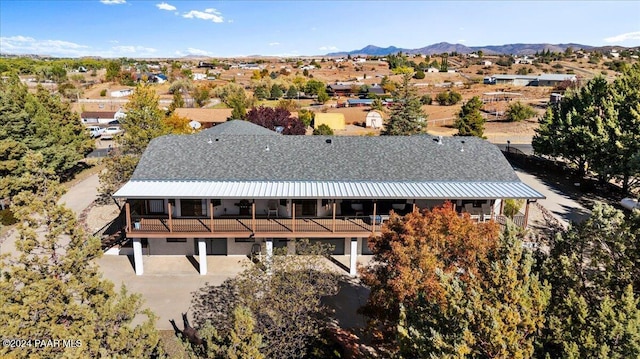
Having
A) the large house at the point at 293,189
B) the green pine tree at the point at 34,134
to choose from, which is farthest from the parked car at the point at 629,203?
the green pine tree at the point at 34,134

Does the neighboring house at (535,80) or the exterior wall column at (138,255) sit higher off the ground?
the neighboring house at (535,80)

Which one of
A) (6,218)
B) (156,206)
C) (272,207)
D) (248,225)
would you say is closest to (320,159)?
(272,207)

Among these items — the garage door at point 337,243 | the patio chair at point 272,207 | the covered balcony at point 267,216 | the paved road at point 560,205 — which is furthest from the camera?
the paved road at point 560,205

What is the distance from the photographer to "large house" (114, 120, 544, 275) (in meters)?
24.5

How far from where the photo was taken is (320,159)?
94.2 feet

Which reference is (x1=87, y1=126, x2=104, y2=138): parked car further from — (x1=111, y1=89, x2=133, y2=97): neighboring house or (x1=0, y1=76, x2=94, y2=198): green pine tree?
(x1=111, y1=89, x2=133, y2=97): neighboring house

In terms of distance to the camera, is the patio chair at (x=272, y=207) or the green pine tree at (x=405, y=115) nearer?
the patio chair at (x=272, y=207)

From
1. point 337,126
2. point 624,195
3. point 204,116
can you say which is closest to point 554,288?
point 624,195

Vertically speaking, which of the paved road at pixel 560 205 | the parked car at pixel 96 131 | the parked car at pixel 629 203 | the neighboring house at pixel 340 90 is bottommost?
the paved road at pixel 560 205

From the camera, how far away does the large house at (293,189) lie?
2453 centimetres

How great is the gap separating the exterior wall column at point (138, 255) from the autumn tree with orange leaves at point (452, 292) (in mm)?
14546

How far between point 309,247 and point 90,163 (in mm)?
42581

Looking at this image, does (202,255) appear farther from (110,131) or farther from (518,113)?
(518,113)

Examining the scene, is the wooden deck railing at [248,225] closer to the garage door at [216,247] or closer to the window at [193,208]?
the window at [193,208]
